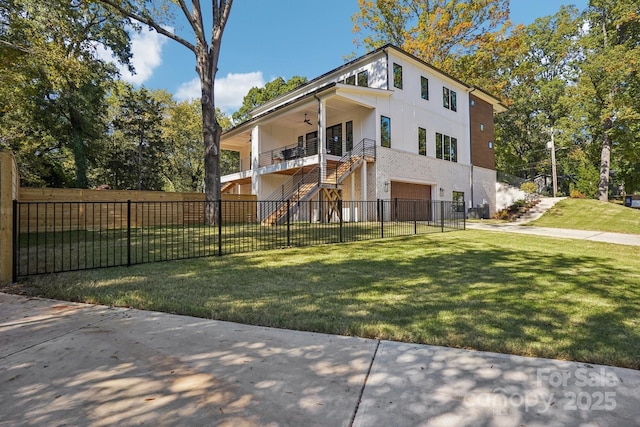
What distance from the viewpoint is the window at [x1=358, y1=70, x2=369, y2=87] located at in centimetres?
1944

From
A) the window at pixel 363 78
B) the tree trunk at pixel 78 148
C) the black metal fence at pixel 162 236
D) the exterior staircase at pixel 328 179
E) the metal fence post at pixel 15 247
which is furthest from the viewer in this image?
the tree trunk at pixel 78 148

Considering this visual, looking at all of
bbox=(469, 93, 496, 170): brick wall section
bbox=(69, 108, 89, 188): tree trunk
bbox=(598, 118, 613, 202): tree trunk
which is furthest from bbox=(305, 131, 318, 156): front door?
bbox=(598, 118, 613, 202): tree trunk

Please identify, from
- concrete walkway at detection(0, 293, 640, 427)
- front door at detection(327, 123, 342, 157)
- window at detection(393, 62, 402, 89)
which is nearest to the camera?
concrete walkway at detection(0, 293, 640, 427)

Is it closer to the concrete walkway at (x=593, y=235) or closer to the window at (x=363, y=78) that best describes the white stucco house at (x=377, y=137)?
the window at (x=363, y=78)

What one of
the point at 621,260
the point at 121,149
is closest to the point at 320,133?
the point at 621,260

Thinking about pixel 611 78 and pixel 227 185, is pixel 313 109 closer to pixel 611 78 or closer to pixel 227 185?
pixel 227 185

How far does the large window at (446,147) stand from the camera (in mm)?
22062

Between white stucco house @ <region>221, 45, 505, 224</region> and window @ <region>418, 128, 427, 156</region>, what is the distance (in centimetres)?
7

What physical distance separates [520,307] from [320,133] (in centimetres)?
1452

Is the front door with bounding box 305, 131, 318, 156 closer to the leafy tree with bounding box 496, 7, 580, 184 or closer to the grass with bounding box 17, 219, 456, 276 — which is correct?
the grass with bounding box 17, 219, 456, 276

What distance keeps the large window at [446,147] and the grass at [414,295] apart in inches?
599

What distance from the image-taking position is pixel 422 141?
2072 centimetres

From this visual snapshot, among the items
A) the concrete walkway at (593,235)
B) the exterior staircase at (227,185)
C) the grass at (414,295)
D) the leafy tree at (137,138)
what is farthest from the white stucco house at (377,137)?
the grass at (414,295)

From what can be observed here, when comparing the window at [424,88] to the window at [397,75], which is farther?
the window at [424,88]
